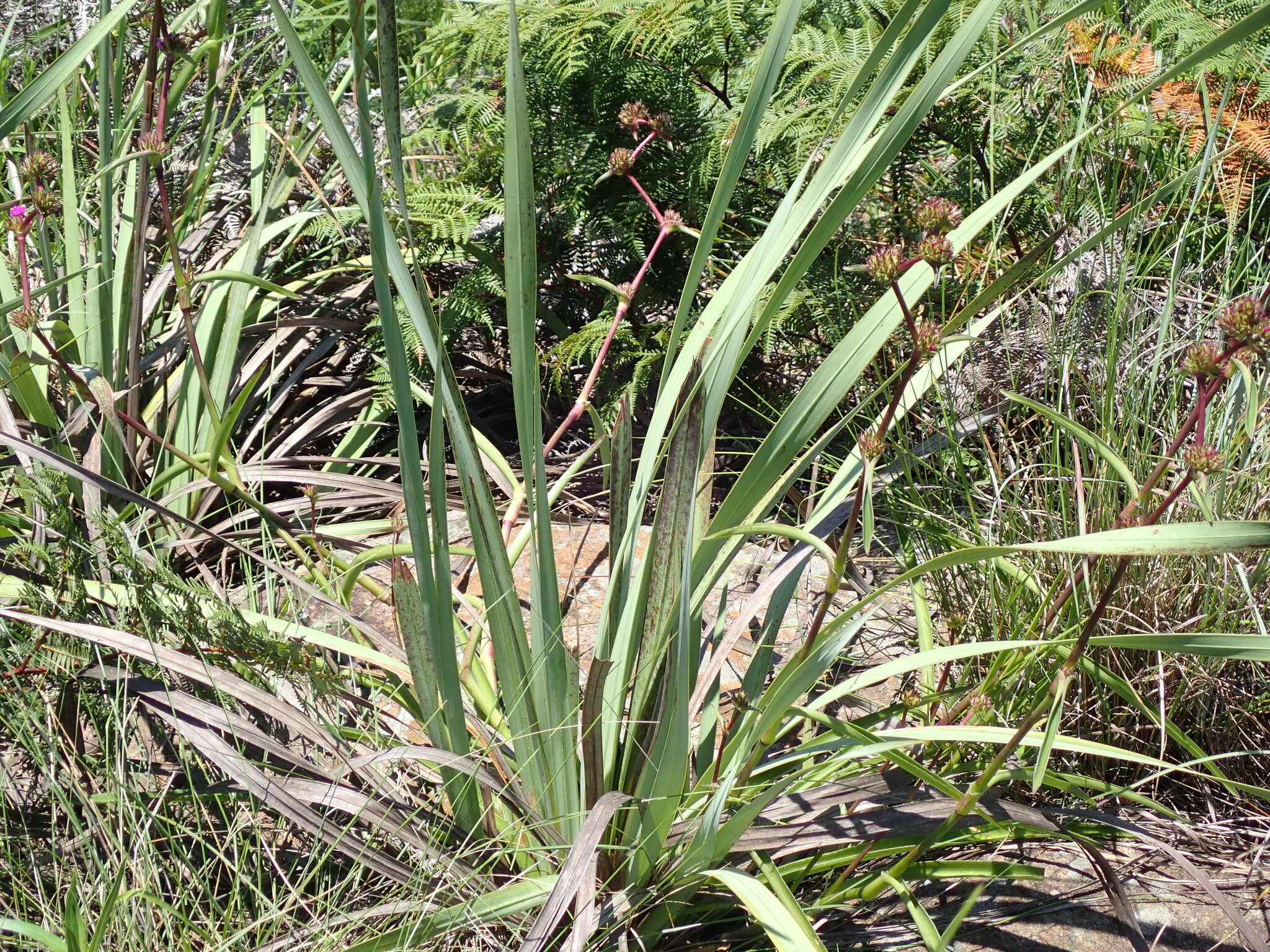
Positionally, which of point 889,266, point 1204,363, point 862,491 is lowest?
point 862,491

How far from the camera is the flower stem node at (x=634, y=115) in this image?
2.21m

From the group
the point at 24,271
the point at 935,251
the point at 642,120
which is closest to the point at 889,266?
the point at 935,251

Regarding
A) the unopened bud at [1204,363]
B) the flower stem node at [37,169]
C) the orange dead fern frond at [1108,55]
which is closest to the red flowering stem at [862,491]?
the unopened bud at [1204,363]

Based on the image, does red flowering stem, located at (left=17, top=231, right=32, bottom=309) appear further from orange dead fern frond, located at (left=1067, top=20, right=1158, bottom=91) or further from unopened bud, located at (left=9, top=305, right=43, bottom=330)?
orange dead fern frond, located at (left=1067, top=20, right=1158, bottom=91)

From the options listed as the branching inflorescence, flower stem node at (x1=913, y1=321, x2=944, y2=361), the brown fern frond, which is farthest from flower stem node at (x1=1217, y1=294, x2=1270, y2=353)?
the brown fern frond

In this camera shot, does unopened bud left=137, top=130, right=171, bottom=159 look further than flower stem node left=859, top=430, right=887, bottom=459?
Yes

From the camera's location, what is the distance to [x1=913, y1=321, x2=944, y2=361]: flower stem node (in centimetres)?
101

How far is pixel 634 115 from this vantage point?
87.8 inches

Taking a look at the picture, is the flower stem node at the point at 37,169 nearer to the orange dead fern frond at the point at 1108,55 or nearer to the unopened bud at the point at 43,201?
the unopened bud at the point at 43,201

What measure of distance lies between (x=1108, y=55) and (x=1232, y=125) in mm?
327

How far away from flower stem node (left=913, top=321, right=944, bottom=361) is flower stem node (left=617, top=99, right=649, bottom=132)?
4.36 feet

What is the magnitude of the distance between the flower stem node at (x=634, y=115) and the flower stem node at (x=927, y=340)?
1328 mm

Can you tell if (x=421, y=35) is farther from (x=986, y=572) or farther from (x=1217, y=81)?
(x=986, y=572)

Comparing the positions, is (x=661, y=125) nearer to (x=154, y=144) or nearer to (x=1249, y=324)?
(x=154, y=144)
